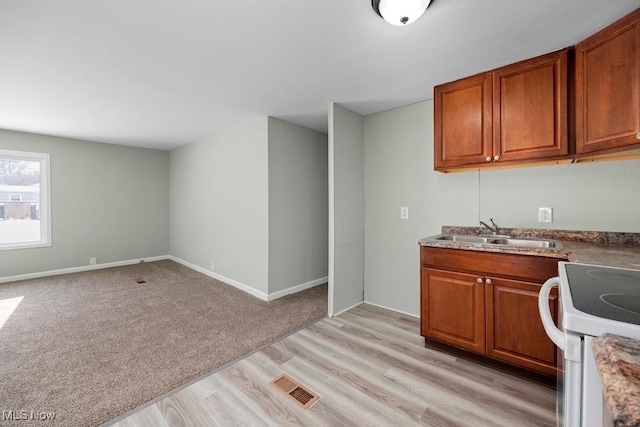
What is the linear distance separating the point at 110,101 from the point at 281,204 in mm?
2146

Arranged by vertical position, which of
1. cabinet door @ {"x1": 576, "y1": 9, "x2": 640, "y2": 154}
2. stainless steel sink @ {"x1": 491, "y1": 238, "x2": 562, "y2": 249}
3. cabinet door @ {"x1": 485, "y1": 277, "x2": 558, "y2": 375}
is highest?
cabinet door @ {"x1": 576, "y1": 9, "x2": 640, "y2": 154}

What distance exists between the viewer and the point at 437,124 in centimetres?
235

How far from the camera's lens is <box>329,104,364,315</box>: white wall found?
2857 millimetres

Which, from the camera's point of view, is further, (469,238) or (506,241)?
(469,238)

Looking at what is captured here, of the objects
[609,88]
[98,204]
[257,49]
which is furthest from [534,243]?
[98,204]

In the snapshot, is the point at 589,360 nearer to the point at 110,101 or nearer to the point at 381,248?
the point at 381,248

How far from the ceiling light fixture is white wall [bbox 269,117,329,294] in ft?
6.91

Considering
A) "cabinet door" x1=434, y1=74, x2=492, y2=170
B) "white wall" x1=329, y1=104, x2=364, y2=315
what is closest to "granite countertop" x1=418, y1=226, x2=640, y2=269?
"cabinet door" x1=434, y1=74, x2=492, y2=170

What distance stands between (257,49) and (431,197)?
2.02 m

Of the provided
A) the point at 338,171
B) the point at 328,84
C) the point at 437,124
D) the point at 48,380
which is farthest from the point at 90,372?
the point at 437,124

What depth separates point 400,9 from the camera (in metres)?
1.42

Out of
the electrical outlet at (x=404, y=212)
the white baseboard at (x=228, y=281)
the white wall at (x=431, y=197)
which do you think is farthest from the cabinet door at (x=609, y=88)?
the white baseboard at (x=228, y=281)

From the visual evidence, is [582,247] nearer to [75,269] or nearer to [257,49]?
[257,49]

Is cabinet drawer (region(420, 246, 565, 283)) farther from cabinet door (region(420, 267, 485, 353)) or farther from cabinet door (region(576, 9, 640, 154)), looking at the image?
cabinet door (region(576, 9, 640, 154))
